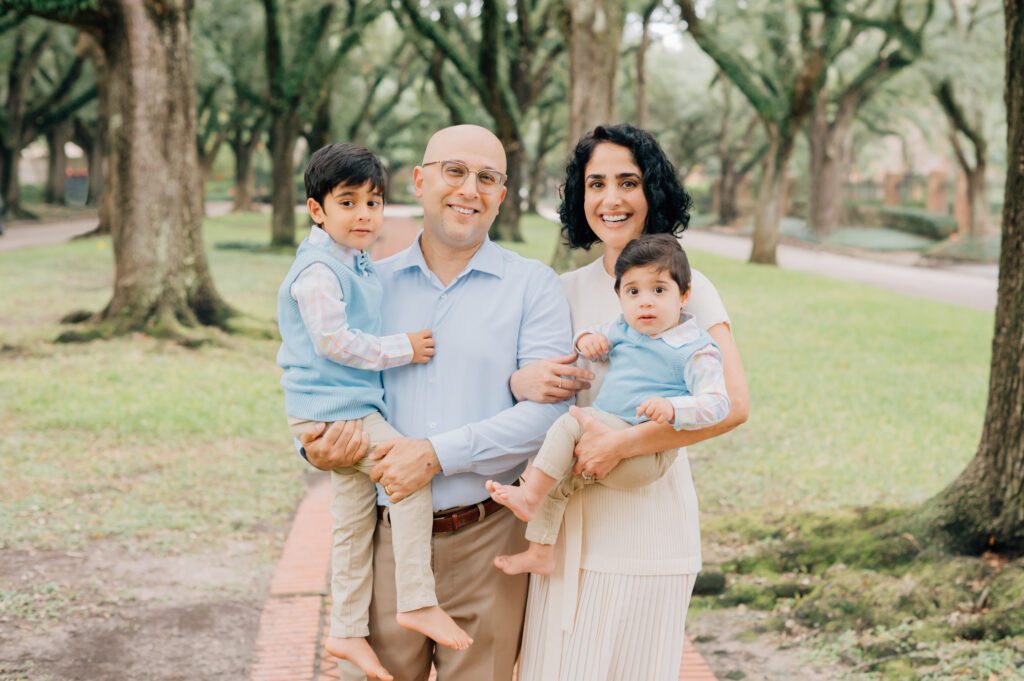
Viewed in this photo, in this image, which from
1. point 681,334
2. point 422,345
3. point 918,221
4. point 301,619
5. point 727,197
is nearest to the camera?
point 681,334

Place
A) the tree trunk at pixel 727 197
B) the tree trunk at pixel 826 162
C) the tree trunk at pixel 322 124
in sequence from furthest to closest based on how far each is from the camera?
the tree trunk at pixel 727 197 → the tree trunk at pixel 826 162 → the tree trunk at pixel 322 124

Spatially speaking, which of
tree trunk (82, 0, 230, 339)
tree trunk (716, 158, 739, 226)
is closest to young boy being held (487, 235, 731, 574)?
tree trunk (82, 0, 230, 339)

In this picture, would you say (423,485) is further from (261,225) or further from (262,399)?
(261,225)

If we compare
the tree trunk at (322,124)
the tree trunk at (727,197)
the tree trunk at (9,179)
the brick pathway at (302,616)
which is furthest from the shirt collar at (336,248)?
the tree trunk at (727,197)

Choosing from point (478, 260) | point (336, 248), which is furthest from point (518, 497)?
point (336, 248)

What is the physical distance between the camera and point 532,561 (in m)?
2.60

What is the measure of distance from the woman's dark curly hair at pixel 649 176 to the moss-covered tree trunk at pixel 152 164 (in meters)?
8.77

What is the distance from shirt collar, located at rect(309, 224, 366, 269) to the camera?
105 inches

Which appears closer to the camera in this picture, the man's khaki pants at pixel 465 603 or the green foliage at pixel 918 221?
the man's khaki pants at pixel 465 603

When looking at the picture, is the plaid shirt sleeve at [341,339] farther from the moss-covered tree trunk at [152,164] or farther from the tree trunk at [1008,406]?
the moss-covered tree trunk at [152,164]

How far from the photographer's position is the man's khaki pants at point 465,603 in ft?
8.90

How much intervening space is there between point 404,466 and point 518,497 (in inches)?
11.0

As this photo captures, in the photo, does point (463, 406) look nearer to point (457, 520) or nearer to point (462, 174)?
point (457, 520)

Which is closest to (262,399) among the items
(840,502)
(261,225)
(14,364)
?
(14,364)
